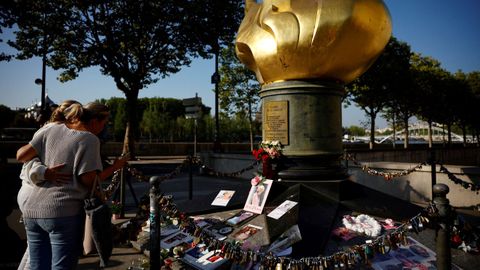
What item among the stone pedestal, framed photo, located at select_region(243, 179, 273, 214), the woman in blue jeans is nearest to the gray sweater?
the woman in blue jeans

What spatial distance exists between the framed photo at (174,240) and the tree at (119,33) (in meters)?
14.8

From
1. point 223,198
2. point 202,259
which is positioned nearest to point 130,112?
point 223,198

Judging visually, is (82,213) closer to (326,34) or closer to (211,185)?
(326,34)

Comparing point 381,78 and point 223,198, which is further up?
point 381,78

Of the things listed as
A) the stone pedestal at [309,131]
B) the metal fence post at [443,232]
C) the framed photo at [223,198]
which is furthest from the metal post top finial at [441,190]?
the framed photo at [223,198]

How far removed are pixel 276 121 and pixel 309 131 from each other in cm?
63

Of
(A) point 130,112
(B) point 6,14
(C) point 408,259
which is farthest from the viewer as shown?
(A) point 130,112

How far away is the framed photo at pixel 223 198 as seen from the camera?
5.60 m

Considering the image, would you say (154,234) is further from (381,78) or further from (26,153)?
(381,78)

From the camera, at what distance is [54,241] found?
2.54 metres

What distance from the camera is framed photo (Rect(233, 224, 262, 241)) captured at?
411cm

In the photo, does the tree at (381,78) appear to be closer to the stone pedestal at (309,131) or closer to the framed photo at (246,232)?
the stone pedestal at (309,131)

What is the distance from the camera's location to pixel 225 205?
5.53m

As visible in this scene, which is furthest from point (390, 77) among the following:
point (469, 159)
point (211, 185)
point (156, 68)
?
point (211, 185)
